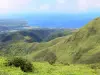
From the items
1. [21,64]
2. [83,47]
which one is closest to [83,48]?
[83,47]

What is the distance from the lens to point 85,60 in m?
109

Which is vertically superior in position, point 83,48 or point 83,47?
point 83,47

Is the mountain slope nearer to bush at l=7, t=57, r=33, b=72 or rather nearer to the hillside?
the hillside

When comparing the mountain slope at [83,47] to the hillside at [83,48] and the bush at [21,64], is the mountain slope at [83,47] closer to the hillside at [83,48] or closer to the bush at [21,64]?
the hillside at [83,48]

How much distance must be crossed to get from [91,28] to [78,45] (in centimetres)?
1365

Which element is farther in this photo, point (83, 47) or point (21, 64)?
point (83, 47)

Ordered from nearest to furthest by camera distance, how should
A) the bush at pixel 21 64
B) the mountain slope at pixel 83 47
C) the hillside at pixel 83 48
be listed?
the bush at pixel 21 64
the hillside at pixel 83 48
the mountain slope at pixel 83 47

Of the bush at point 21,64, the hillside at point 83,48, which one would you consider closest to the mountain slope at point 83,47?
the hillside at point 83,48

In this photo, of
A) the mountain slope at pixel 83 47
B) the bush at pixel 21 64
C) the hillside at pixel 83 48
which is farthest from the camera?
the mountain slope at pixel 83 47

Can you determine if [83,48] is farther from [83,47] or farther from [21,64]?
[21,64]

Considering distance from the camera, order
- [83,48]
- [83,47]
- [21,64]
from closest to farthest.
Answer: [21,64]
[83,48]
[83,47]

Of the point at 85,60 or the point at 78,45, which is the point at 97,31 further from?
the point at 85,60

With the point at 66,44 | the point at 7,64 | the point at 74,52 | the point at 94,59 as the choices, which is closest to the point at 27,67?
the point at 7,64

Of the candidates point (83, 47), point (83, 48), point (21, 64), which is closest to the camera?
point (21, 64)
